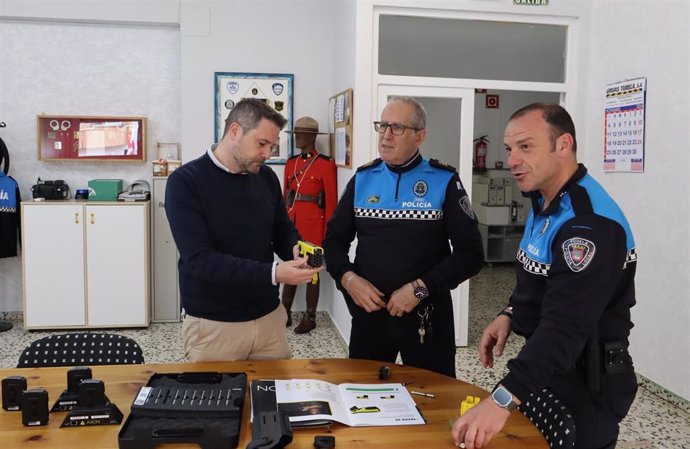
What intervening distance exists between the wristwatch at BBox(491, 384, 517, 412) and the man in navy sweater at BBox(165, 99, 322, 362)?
38.4 inches

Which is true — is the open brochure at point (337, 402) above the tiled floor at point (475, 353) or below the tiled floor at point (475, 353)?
above

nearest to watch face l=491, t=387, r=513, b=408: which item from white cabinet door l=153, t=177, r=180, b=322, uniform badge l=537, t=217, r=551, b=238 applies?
uniform badge l=537, t=217, r=551, b=238

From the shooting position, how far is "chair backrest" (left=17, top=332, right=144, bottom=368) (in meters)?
2.25

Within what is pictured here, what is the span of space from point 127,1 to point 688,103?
4.42m

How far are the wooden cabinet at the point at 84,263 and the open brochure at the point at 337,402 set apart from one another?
11.8 feet

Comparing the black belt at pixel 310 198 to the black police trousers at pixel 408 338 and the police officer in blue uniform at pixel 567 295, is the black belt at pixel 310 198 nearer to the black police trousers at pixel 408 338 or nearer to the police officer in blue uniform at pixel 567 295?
the black police trousers at pixel 408 338

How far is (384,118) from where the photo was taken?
8.06ft

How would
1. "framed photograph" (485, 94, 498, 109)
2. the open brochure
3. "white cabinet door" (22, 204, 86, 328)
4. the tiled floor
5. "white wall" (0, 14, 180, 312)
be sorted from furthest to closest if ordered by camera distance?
"framed photograph" (485, 94, 498, 109)
"white wall" (0, 14, 180, 312)
"white cabinet door" (22, 204, 86, 328)
the tiled floor
the open brochure

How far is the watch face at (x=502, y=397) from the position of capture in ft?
4.84

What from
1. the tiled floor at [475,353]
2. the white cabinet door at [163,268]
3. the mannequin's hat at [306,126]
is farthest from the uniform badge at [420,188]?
the white cabinet door at [163,268]

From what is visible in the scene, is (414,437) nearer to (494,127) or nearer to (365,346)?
(365,346)

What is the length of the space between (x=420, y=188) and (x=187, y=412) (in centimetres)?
131

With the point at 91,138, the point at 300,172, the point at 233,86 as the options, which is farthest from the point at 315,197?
the point at 91,138

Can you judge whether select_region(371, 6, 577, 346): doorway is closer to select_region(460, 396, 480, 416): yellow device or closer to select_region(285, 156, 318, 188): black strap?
select_region(285, 156, 318, 188): black strap
